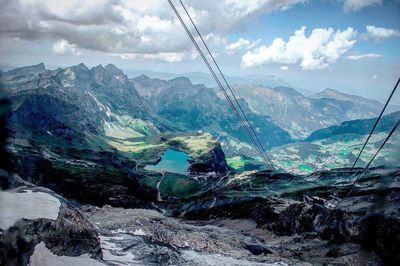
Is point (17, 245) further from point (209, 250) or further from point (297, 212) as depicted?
point (297, 212)

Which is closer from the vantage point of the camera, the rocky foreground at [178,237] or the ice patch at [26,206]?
the ice patch at [26,206]

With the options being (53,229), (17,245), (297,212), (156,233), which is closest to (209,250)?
(156,233)

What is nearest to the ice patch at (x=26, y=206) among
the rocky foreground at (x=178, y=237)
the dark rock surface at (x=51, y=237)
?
the rocky foreground at (x=178, y=237)

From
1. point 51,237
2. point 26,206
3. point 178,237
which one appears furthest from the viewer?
point 178,237

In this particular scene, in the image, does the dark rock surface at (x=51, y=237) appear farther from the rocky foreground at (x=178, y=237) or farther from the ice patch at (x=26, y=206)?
the ice patch at (x=26, y=206)

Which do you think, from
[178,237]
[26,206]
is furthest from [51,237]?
[178,237]

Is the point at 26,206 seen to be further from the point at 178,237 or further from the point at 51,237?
the point at 178,237

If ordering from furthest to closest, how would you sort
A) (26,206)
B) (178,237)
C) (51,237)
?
(178,237) < (26,206) < (51,237)

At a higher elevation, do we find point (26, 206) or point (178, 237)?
point (26, 206)

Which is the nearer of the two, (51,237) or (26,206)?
(51,237)
